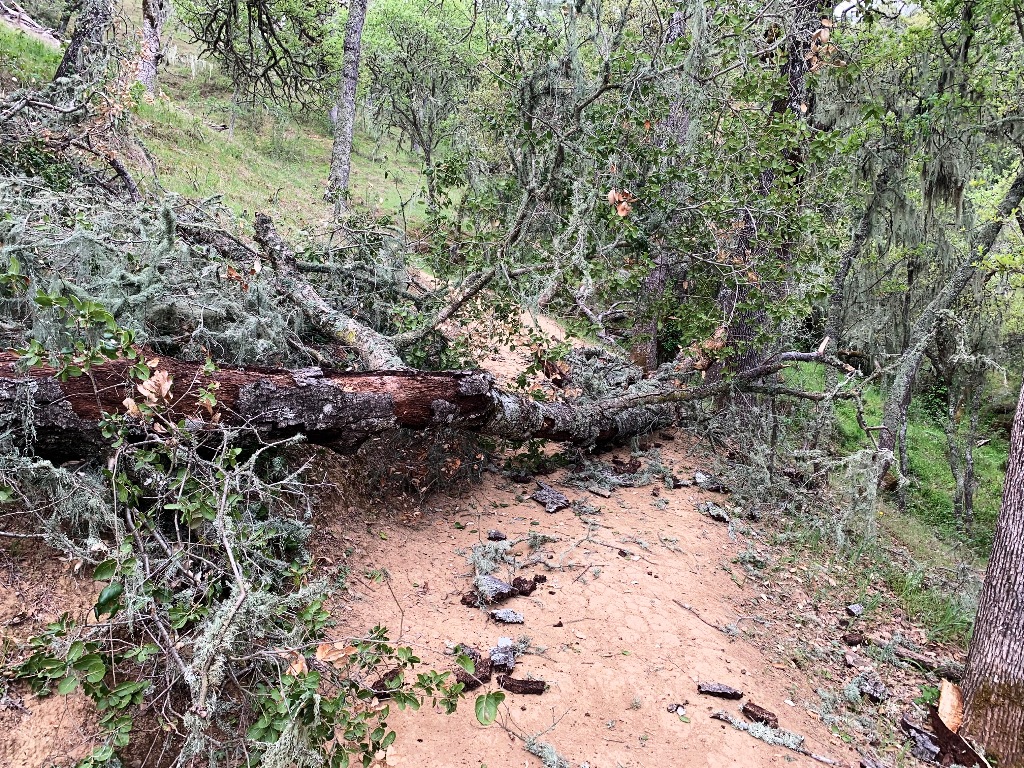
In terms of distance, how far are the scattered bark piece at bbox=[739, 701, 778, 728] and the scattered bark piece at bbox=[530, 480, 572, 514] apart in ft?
6.63

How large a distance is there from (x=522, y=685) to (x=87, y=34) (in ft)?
27.8

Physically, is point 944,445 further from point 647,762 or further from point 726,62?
point 647,762

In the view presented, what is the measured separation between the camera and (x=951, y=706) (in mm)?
3754

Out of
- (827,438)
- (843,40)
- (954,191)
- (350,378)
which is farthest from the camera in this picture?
(954,191)

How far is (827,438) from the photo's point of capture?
29.5ft

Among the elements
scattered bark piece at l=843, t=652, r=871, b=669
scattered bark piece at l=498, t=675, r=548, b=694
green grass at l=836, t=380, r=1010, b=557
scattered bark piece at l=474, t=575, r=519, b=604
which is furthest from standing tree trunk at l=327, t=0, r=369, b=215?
scattered bark piece at l=843, t=652, r=871, b=669

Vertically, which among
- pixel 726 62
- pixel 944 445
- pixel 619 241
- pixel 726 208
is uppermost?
pixel 726 62

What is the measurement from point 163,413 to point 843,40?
7.20 m

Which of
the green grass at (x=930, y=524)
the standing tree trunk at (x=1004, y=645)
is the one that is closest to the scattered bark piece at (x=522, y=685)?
the standing tree trunk at (x=1004, y=645)

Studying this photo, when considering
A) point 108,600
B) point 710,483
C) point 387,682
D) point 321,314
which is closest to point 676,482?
point 710,483

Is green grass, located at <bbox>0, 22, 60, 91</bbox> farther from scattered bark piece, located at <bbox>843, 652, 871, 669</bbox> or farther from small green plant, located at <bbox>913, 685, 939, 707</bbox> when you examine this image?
small green plant, located at <bbox>913, 685, 939, 707</bbox>

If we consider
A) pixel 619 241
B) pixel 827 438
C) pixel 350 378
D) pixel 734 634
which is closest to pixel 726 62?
pixel 619 241

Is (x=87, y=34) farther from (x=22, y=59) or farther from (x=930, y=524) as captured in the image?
(x=930, y=524)

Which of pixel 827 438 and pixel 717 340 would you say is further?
pixel 827 438
